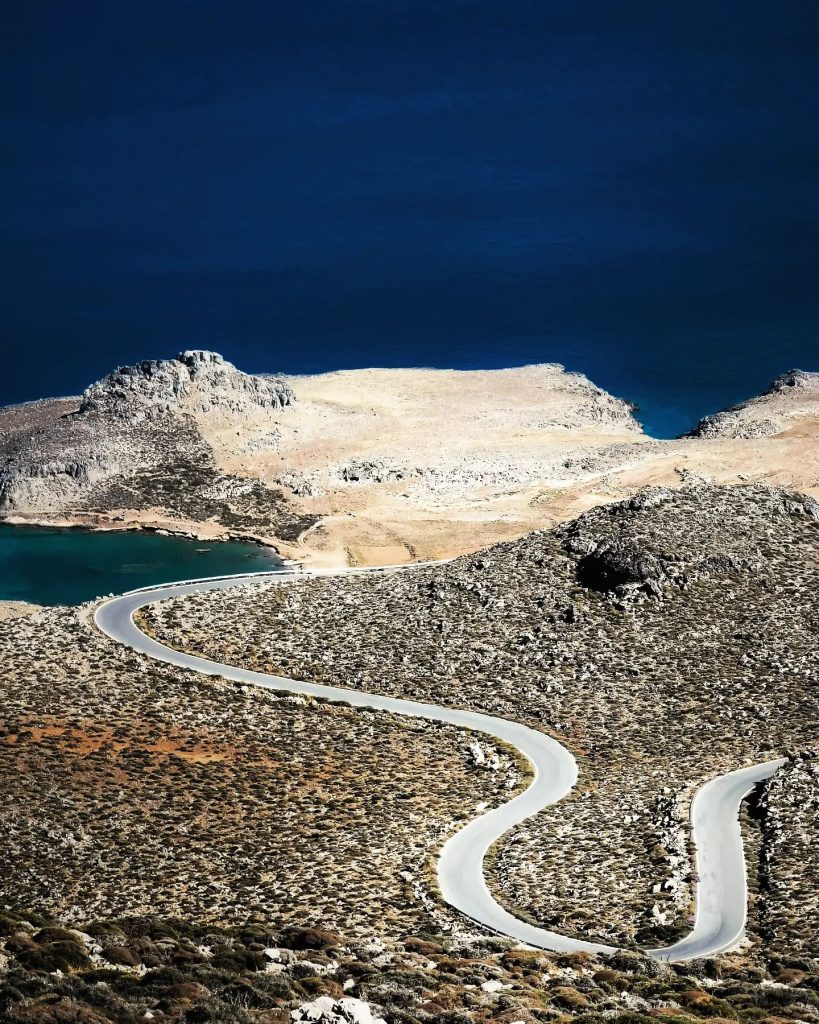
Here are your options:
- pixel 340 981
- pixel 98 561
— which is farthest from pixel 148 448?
pixel 340 981

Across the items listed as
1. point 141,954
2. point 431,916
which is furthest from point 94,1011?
point 431,916

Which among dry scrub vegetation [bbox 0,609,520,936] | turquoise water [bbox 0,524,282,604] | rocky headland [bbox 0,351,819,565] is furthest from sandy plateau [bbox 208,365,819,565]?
dry scrub vegetation [bbox 0,609,520,936]

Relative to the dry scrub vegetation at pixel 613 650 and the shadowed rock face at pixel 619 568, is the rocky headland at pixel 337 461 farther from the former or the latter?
the shadowed rock face at pixel 619 568

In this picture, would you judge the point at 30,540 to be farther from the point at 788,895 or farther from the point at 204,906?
the point at 788,895

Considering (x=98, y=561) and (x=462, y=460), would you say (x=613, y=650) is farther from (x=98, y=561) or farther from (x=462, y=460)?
(x=462, y=460)

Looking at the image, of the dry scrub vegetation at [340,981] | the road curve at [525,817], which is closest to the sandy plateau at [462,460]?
the road curve at [525,817]
